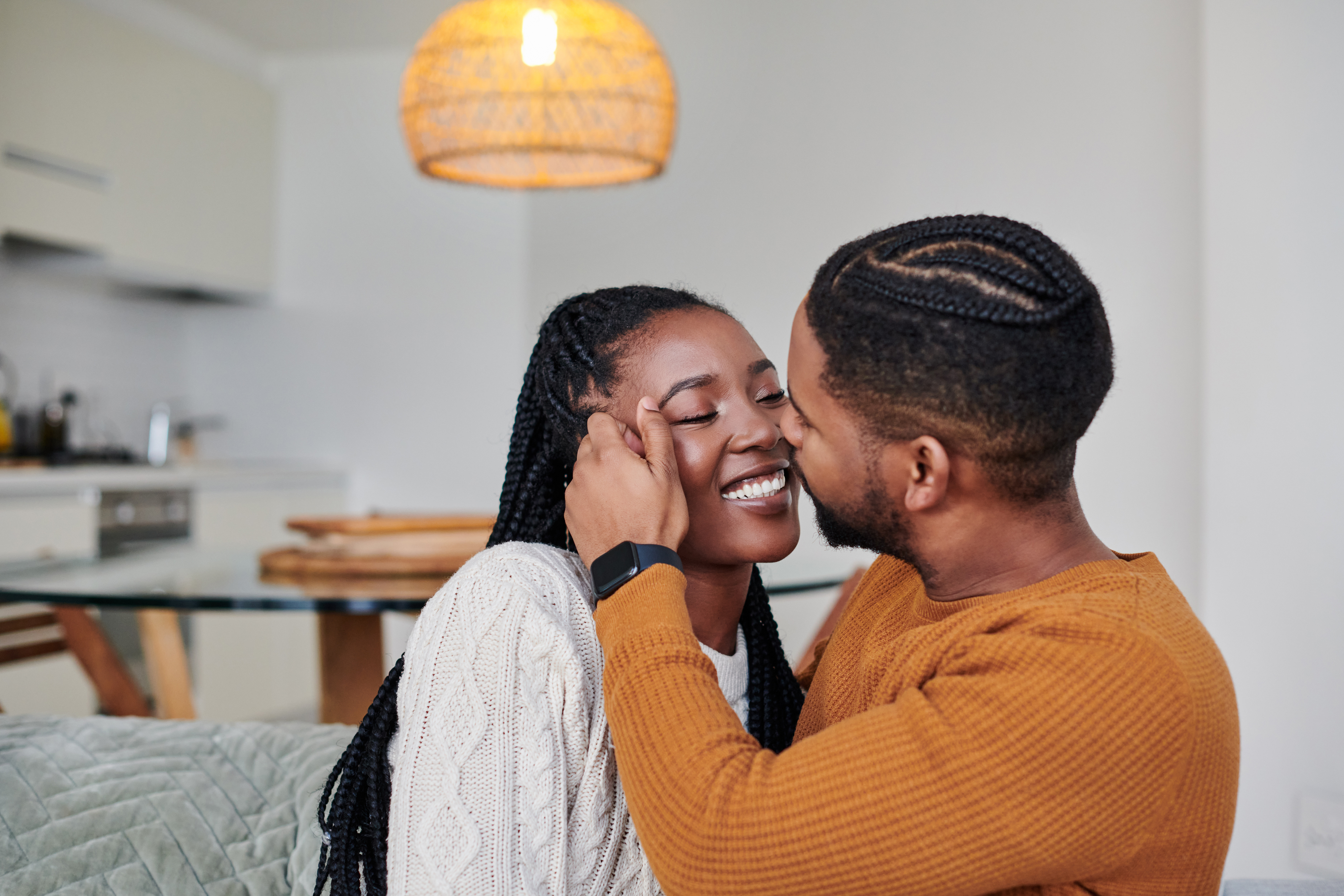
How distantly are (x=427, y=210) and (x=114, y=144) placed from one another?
121cm

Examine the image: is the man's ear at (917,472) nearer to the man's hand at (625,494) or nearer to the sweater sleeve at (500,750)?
the man's hand at (625,494)

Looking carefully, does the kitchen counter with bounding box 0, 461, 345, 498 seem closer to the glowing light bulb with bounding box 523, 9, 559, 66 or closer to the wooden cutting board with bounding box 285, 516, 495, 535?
the wooden cutting board with bounding box 285, 516, 495, 535

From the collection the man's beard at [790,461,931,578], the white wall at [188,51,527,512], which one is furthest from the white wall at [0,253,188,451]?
the man's beard at [790,461,931,578]

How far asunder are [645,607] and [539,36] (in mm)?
1739

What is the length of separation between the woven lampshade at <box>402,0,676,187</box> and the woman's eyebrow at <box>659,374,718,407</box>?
136 centimetres

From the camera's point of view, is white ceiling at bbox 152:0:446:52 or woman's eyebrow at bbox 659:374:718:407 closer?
woman's eyebrow at bbox 659:374:718:407

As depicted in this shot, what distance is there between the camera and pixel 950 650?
2.48 ft

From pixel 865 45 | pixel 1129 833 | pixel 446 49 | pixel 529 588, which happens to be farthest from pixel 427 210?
pixel 1129 833

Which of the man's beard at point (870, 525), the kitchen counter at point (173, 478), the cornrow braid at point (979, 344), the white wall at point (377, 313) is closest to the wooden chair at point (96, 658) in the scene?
the kitchen counter at point (173, 478)

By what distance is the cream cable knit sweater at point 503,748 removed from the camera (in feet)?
2.65

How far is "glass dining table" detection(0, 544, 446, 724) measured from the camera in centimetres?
181

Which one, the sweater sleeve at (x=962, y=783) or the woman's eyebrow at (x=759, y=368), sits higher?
the woman's eyebrow at (x=759, y=368)

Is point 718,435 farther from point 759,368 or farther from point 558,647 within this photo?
point 558,647

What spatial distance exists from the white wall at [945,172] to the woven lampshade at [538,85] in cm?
46
